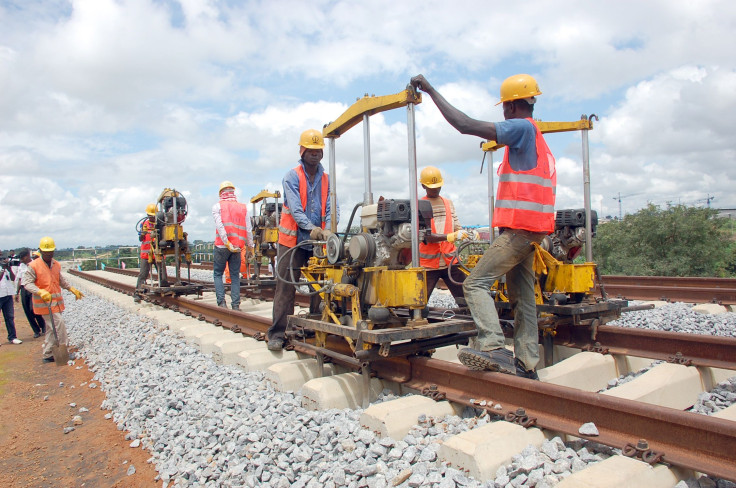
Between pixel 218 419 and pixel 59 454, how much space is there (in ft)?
4.32

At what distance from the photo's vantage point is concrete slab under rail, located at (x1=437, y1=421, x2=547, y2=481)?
243 cm

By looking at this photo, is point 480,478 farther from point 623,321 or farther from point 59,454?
point 623,321

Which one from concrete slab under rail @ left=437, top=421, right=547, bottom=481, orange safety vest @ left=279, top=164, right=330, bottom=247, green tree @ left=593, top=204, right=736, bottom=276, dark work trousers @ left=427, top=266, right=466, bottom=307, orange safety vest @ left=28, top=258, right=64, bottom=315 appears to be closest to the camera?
concrete slab under rail @ left=437, top=421, right=547, bottom=481

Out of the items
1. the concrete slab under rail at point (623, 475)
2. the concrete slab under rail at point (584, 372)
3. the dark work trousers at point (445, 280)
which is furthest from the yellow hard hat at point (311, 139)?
the concrete slab under rail at point (623, 475)

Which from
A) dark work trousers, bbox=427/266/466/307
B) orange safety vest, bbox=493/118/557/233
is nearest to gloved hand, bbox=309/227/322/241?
dark work trousers, bbox=427/266/466/307

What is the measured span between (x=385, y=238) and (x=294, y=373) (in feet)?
4.52

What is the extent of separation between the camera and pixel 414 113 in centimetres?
376

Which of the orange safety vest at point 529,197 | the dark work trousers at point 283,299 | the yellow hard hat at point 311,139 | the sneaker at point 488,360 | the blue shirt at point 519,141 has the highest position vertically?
the yellow hard hat at point 311,139

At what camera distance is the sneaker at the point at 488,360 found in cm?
331

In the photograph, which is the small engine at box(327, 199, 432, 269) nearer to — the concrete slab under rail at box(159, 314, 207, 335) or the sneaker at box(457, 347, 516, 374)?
the sneaker at box(457, 347, 516, 374)

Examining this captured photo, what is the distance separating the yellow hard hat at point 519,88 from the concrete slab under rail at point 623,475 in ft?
7.55

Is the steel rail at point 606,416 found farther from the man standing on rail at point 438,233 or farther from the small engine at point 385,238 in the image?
the man standing on rail at point 438,233

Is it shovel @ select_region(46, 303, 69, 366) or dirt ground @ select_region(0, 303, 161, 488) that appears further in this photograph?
shovel @ select_region(46, 303, 69, 366)

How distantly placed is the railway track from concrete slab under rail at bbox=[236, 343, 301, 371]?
0.17m
